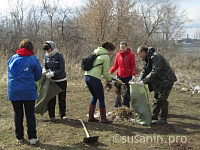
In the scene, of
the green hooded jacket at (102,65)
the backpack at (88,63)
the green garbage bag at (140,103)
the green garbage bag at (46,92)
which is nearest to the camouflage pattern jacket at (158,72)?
the green garbage bag at (140,103)

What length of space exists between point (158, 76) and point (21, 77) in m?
2.68

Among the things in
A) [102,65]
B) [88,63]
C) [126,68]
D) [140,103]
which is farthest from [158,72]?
[88,63]

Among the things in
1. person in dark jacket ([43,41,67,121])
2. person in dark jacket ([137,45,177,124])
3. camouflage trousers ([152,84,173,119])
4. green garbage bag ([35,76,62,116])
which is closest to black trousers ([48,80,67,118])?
person in dark jacket ([43,41,67,121])

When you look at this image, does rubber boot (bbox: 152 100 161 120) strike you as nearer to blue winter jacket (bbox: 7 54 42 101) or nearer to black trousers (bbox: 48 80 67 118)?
black trousers (bbox: 48 80 67 118)

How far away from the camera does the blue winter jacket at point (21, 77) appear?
3779mm

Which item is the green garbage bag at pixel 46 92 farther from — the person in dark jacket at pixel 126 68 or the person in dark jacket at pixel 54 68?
the person in dark jacket at pixel 126 68

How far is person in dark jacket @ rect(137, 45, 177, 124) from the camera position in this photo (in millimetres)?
4879

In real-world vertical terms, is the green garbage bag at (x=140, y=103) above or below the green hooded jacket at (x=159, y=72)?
below

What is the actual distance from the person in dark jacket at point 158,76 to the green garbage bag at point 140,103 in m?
0.19

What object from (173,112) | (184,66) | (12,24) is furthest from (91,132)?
(184,66)

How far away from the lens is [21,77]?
379cm

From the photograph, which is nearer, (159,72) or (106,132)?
(106,132)

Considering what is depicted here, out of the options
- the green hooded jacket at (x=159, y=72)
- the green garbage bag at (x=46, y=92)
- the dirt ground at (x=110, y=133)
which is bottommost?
the dirt ground at (x=110, y=133)

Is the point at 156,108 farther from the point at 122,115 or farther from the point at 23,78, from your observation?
the point at 23,78
